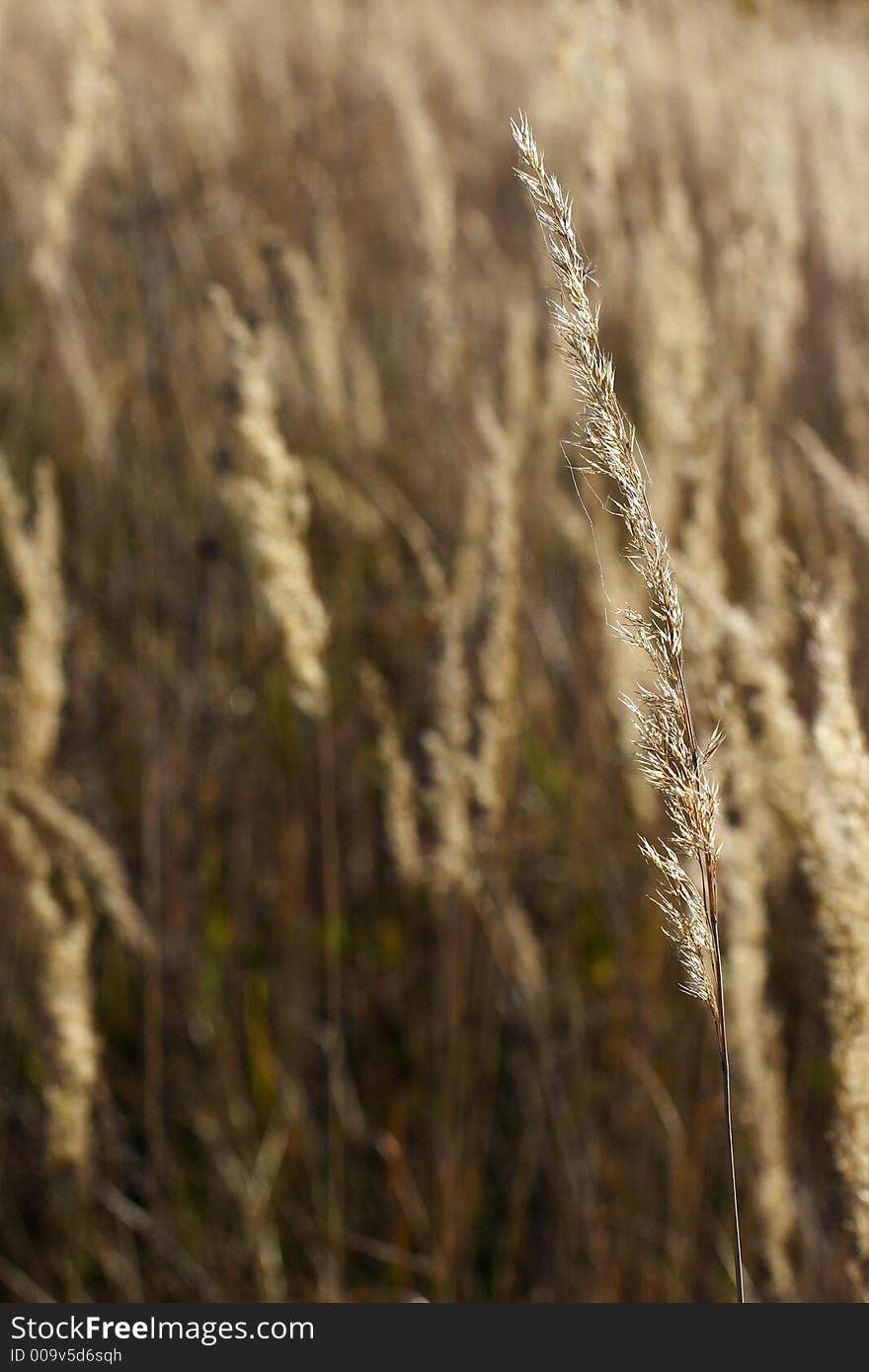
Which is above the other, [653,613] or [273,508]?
[273,508]

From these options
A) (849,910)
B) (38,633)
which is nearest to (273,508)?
(38,633)

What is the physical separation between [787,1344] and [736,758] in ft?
2.44

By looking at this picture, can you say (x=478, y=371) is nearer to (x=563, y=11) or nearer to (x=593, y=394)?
(x=563, y=11)

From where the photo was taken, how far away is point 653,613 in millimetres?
661

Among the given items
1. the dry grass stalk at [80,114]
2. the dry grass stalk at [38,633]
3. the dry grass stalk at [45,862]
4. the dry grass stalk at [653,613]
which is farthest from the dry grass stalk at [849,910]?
the dry grass stalk at [80,114]

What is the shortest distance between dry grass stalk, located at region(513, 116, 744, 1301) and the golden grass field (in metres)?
0.03

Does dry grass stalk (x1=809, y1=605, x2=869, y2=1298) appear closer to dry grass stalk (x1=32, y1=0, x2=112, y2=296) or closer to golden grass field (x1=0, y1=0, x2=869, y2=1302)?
golden grass field (x1=0, y1=0, x2=869, y2=1302)

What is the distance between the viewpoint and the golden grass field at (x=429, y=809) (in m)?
1.52

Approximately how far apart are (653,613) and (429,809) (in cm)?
144

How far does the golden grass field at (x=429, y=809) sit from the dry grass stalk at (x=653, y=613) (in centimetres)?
3

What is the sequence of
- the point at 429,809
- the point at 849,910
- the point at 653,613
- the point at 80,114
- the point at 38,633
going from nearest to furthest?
the point at 653,613 < the point at 849,910 < the point at 38,633 < the point at 80,114 < the point at 429,809

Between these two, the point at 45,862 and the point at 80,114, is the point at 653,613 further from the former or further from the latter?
the point at 80,114

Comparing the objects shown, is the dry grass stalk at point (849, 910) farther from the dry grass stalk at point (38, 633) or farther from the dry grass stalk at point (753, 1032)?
the dry grass stalk at point (38, 633)

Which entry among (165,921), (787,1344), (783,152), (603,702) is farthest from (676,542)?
(787,1344)
